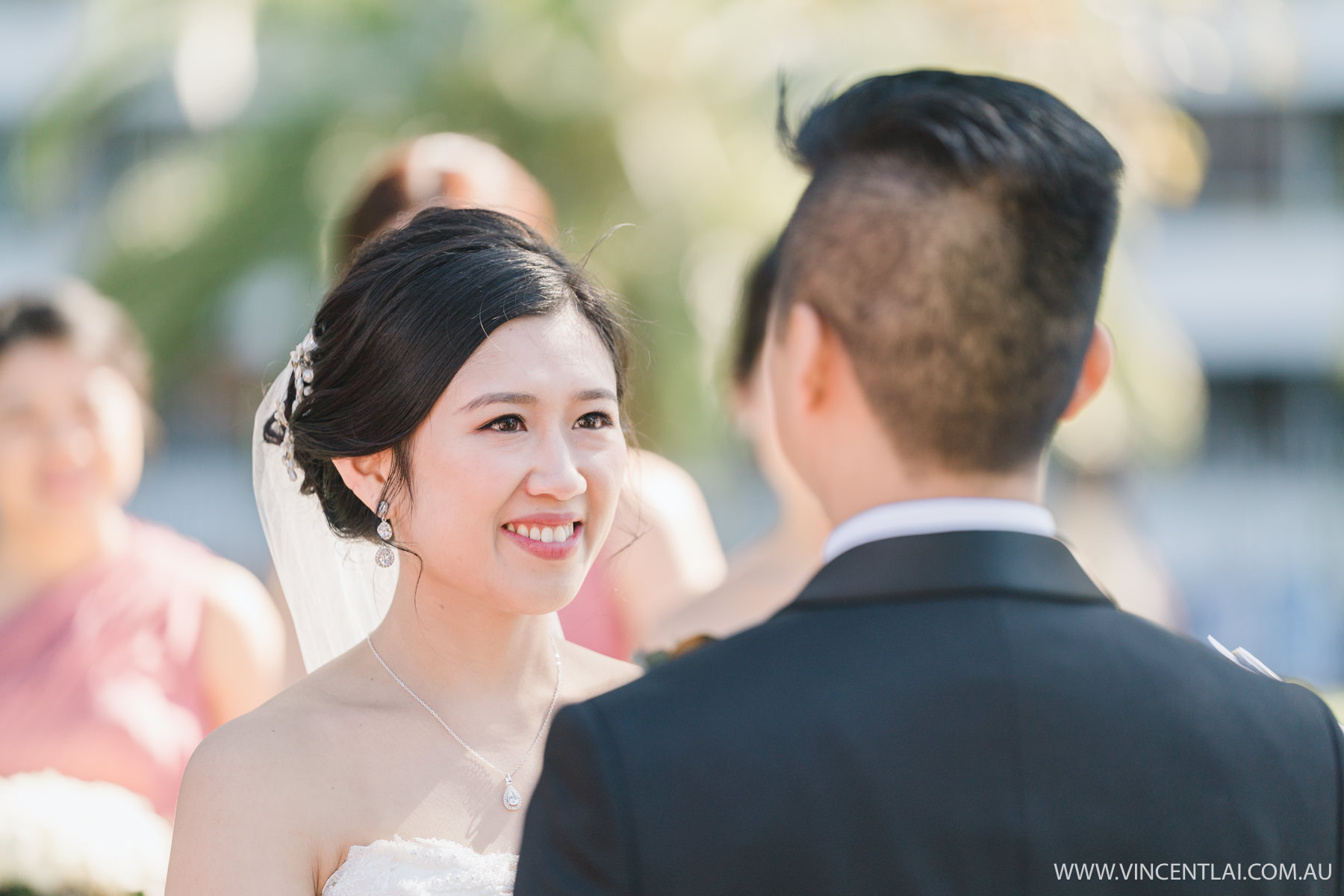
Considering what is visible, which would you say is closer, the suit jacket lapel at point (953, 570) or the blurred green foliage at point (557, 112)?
the suit jacket lapel at point (953, 570)

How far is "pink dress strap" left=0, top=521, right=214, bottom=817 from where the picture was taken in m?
3.44

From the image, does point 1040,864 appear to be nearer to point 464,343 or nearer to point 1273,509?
point 464,343

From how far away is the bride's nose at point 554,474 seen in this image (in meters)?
2.26

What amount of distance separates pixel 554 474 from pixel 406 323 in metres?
0.38

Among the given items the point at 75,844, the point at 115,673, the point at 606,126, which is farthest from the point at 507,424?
the point at 606,126

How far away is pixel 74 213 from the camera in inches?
848

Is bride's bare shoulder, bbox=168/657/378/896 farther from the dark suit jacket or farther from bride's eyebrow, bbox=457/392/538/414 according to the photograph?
the dark suit jacket

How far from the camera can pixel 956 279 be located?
4.99 feet

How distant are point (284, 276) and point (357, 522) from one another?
1045 cm

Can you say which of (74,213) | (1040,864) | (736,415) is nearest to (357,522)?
(1040,864)

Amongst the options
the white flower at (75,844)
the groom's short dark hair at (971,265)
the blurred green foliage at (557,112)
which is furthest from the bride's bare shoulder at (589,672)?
the blurred green foliage at (557,112)

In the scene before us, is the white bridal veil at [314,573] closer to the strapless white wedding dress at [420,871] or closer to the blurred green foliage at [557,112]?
the strapless white wedding dress at [420,871]

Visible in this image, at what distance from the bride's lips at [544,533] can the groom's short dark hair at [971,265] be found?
0.85 m

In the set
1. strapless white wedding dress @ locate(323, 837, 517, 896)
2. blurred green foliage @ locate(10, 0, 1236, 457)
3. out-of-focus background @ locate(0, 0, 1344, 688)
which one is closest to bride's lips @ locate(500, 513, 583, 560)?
strapless white wedding dress @ locate(323, 837, 517, 896)
